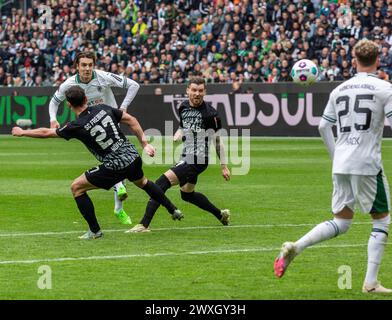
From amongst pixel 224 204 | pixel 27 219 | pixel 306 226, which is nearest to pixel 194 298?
pixel 306 226

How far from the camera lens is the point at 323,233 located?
339 inches

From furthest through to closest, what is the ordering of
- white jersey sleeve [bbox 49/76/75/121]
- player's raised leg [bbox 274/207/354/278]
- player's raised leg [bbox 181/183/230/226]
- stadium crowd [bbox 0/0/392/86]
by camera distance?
stadium crowd [bbox 0/0/392/86] → white jersey sleeve [bbox 49/76/75/121] → player's raised leg [bbox 181/183/230/226] → player's raised leg [bbox 274/207/354/278]

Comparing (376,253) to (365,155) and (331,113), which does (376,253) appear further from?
(331,113)

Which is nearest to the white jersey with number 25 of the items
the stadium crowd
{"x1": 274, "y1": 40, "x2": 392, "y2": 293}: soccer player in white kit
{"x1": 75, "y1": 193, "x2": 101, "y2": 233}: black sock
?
{"x1": 274, "y1": 40, "x2": 392, "y2": 293}: soccer player in white kit

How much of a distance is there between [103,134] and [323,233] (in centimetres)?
416

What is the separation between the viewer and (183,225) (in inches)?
535

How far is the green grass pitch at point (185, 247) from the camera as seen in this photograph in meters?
8.65

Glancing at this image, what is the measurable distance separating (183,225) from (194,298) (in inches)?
214

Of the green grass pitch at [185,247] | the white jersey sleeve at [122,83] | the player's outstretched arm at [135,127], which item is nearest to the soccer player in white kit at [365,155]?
the green grass pitch at [185,247]

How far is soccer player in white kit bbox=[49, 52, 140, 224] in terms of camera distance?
46.6 feet

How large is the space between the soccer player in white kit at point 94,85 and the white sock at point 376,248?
6030mm

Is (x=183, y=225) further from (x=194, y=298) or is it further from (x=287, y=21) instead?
(x=287, y=21)

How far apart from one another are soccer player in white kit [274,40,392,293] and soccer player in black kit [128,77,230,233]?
4757 millimetres

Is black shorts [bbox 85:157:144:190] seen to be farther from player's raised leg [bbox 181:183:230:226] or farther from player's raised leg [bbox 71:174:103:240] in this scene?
player's raised leg [bbox 181:183:230:226]
